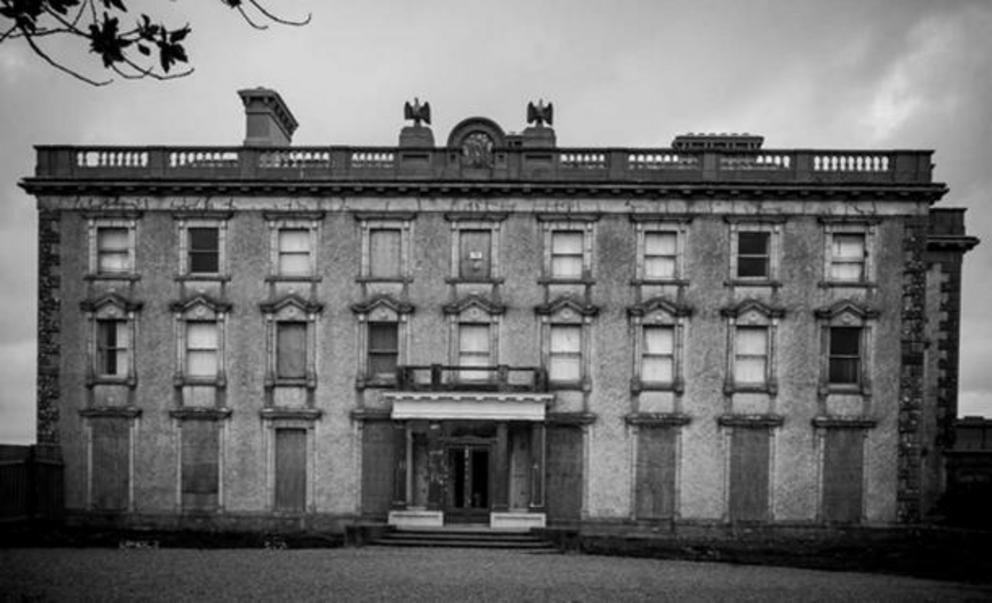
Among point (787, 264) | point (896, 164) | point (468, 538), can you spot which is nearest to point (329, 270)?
point (468, 538)

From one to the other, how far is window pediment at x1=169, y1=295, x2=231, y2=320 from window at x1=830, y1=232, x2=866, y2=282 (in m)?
18.9

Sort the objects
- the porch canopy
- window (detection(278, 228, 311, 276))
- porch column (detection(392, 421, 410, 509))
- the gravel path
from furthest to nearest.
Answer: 1. window (detection(278, 228, 311, 276))
2. porch column (detection(392, 421, 410, 509))
3. the porch canopy
4. the gravel path

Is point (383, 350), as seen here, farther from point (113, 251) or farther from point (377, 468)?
point (113, 251)

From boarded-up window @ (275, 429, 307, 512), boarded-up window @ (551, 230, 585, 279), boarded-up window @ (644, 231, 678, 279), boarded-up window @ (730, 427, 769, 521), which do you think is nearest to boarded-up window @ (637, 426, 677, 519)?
Result: boarded-up window @ (730, 427, 769, 521)

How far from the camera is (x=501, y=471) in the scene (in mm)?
30266

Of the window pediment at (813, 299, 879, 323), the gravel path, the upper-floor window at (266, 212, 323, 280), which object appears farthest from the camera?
the upper-floor window at (266, 212, 323, 280)

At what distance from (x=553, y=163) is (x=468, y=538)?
1206 cm

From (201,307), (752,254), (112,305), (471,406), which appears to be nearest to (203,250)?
(201,307)

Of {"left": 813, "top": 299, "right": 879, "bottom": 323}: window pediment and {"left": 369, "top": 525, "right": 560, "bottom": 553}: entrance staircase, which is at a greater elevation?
{"left": 813, "top": 299, "right": 879, "bottom": 323}: window pediment

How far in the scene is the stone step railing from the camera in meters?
32.4

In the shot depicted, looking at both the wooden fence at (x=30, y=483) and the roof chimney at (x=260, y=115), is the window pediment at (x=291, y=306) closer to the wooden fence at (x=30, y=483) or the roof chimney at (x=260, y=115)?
the roof chimney at (x=260, y=115)

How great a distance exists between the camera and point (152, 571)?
19016mm

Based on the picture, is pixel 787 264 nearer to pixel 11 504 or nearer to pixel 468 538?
pixel 468 538

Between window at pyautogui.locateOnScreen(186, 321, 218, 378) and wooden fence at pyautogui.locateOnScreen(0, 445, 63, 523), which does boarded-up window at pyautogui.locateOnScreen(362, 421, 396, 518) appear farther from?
wooden fence at pyautogui.locateOnScreen(0, 445, 63, 523)
